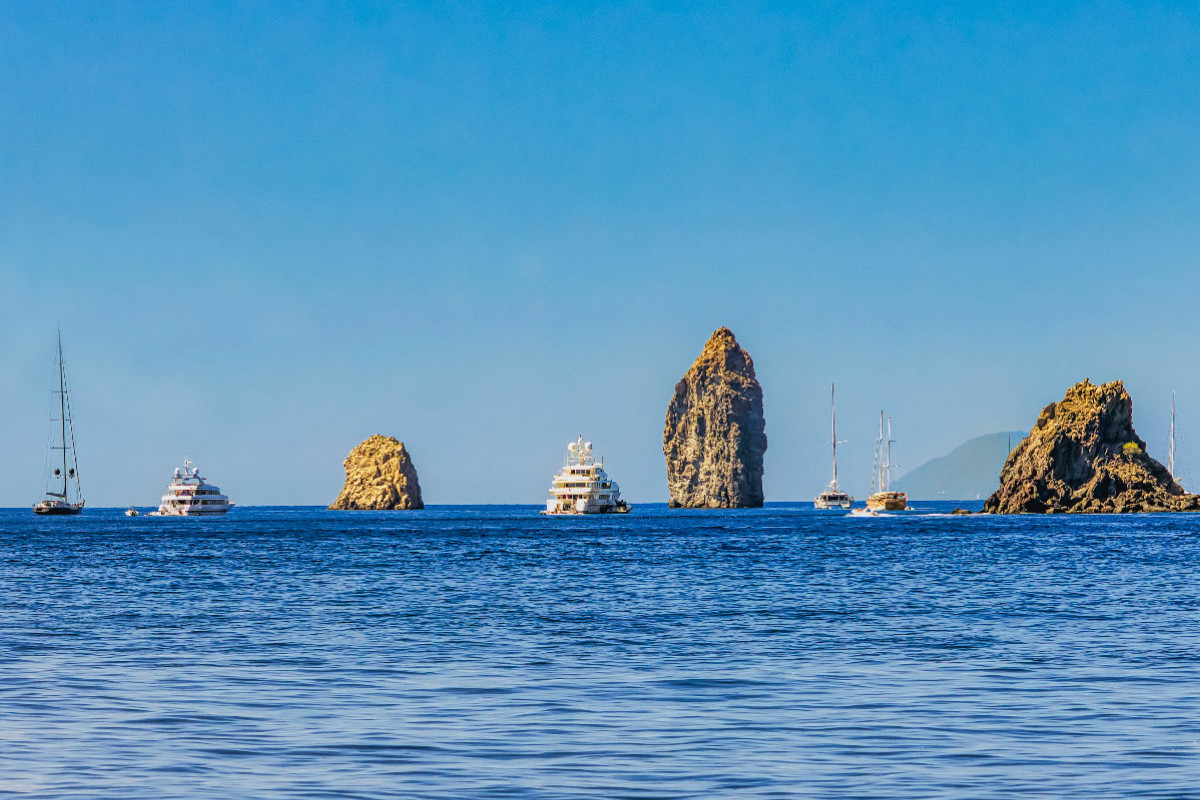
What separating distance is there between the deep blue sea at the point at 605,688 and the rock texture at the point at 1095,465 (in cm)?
12803

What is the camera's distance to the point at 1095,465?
182 meters

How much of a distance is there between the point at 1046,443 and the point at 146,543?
383 ft

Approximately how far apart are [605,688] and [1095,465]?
16806 centimetres

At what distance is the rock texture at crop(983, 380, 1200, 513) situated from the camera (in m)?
180

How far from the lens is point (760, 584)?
5522 centimetres

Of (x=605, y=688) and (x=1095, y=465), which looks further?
(x=1095, y=465)

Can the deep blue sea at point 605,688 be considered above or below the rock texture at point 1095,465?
below

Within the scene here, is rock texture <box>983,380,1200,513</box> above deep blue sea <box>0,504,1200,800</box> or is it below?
above

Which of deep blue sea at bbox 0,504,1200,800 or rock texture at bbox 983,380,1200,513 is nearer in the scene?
deep blue sea at bbox 0,504,1200,800

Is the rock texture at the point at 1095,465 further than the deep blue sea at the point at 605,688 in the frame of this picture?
Yes

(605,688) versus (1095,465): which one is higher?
(1095,465)

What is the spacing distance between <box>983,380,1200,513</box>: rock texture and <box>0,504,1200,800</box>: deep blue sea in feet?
420

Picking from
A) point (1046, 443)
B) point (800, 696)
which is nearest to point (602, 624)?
point (800, 696)

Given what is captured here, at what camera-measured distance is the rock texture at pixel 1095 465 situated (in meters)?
180
